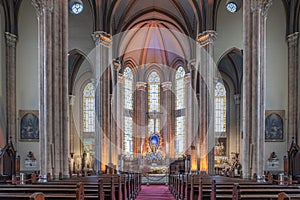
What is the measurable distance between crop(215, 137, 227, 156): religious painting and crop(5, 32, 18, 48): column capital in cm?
1991

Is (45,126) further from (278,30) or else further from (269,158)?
(278,30)

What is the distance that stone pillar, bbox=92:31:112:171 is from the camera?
25094 millimetres

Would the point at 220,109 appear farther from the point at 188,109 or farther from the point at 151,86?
the point at 151,86

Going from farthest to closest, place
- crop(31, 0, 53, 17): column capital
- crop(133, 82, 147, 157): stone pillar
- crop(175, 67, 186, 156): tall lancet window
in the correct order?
crop(133, 82, 147, 157): stone pillar < crop(175, 67, 186, 156): tall lancet window < crop(31, 0, 53, 17): column capital

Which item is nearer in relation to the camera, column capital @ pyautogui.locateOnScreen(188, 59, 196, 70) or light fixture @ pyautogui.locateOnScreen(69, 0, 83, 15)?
light fixture @ pyautogui.locateOnScreen(69, 0, 83, 15)

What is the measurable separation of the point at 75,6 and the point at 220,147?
17629 mm

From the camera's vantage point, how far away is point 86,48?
2639cm

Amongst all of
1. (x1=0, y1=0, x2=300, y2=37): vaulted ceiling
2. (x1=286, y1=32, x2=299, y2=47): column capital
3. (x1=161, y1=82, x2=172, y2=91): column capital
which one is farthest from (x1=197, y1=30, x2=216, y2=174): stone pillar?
(x1=161, y1=82, x2=172, y2=91): column capital

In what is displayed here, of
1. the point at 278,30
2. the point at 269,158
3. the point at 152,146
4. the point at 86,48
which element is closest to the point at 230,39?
the point at 278,30

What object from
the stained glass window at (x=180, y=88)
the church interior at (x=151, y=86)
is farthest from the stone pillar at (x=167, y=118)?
the stained glass window at (x=180, y=88)

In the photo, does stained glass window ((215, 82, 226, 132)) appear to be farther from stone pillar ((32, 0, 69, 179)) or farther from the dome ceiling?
stone pillar ((32, 0, 69, 179))

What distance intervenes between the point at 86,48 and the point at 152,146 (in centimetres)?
1646

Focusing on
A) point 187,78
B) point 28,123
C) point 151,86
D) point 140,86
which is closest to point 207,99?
point 187,78

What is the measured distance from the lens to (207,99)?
25719mm
